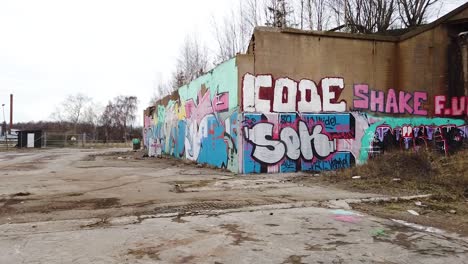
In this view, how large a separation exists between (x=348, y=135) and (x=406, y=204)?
294 inches

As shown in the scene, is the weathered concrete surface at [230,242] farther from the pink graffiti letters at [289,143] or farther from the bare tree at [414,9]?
Answer: the bare tree at [414,9]

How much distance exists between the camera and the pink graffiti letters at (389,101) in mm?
16625

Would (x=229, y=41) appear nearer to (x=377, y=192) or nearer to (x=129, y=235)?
(x=377, y=192)

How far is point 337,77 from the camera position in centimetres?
1627

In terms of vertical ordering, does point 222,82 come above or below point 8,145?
above

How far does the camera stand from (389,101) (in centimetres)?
1705

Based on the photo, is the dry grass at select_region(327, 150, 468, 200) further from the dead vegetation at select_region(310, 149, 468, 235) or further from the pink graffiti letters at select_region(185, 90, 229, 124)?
the pink graffiti letters at select_region(185, 90, 229, 124)

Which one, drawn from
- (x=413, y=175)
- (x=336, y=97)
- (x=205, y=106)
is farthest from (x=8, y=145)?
(x=413, y=175)

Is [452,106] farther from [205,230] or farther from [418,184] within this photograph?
[205,230]

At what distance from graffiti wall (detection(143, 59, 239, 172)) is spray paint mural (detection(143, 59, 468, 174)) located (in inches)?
1.6

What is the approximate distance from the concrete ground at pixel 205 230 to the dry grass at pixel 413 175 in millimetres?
1394

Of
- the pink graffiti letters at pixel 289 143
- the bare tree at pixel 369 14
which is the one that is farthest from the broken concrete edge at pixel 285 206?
the bare tree at pixel 369 14

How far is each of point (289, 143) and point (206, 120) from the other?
5.12m

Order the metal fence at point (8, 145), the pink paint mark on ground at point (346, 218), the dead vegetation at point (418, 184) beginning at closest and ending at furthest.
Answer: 1. the pink paint mark on ground at point (346, 218)
2. the dead vegetation at point (418, 184)
3. the metal fence at point (8, 145)
